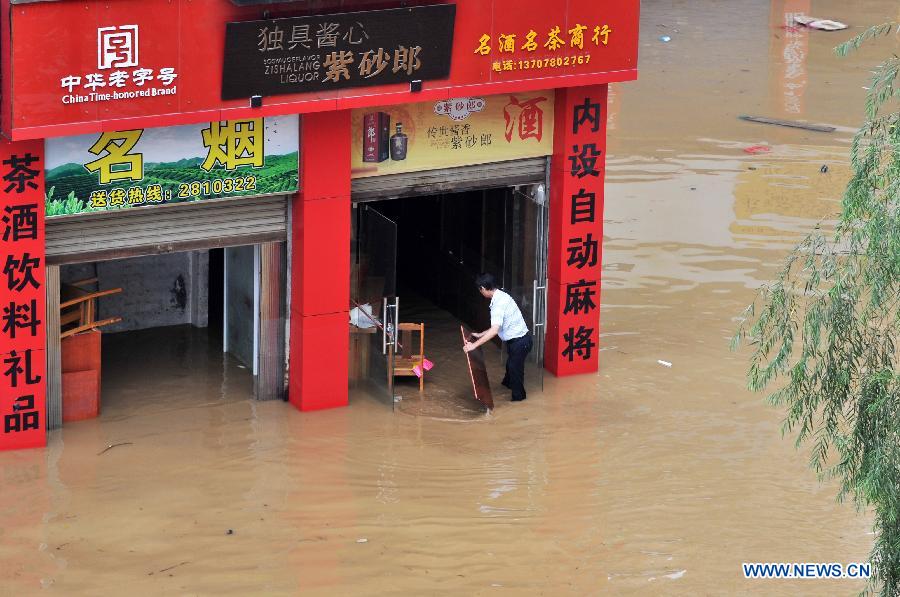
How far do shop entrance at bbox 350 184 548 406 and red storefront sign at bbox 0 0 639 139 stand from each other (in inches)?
64.2

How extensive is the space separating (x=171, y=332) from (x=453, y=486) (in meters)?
4.98

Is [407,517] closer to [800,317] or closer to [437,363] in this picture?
[437,363]

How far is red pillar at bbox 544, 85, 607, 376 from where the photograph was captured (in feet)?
51.2

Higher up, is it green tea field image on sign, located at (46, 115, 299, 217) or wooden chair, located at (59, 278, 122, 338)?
green tea field image on sign, located at (46, 115, 299, 217)

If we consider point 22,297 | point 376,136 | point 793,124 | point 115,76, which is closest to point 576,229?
point 376,136

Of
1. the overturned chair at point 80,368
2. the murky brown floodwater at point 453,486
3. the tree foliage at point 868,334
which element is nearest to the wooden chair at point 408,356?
the murky brown floodwater at point 453,486

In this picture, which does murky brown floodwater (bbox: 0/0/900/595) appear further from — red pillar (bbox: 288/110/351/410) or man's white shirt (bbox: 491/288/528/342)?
man's white shirt (bbox: 491/288/528/342)

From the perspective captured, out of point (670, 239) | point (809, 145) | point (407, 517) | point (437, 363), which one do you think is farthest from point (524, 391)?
point (809, 145)

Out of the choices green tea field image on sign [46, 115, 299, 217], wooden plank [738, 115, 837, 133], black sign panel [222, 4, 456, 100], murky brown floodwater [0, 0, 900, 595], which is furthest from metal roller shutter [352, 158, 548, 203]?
wooden plank [738, 115, 837, 133]

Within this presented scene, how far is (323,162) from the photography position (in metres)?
14.5

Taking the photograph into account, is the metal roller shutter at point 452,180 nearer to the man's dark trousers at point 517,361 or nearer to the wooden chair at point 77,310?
the man's dark trousers at point 517,361

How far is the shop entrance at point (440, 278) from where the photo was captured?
15242 mm

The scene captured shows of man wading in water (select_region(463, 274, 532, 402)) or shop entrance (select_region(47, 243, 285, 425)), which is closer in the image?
shop entrance (select_region(47, 243, 285, 425))

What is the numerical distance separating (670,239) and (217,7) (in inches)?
357
